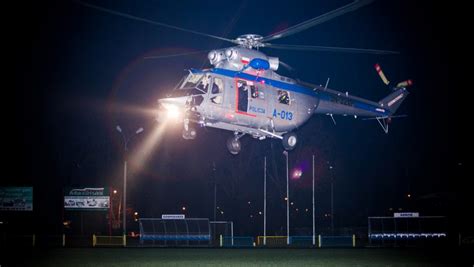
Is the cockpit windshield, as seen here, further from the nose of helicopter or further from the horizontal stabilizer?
the horizontal stabilizer

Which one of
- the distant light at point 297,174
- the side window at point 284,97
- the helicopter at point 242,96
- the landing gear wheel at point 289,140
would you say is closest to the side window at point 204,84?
the helicopter at point 242,96

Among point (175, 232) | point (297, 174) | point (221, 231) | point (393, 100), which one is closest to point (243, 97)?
point (393, 100)

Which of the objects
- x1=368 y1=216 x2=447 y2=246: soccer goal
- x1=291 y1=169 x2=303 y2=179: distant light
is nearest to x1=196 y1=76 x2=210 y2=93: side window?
x1=368 y1=216 x2=447 y2=246: soccer goal

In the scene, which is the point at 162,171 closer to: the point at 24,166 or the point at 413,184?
the point at 24,166

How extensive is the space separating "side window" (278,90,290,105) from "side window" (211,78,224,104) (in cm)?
345

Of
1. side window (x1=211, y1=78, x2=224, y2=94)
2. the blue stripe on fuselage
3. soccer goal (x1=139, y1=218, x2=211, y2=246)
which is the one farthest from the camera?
soccer goal (x1=139, y1=218, x2=211, y2=246)

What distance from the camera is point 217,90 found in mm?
24062

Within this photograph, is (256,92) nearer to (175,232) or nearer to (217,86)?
(217,86)

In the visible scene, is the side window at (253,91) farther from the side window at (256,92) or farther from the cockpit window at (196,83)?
the cockpit window at (196,83)

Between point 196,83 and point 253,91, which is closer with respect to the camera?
point 196,83

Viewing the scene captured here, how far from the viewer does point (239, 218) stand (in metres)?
60.4

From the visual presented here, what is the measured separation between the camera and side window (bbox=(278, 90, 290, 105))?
86.5 ft

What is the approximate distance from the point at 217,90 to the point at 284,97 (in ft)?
13.0

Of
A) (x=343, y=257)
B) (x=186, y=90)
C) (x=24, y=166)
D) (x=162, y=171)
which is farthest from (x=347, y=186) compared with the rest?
(x=186, y=90)
